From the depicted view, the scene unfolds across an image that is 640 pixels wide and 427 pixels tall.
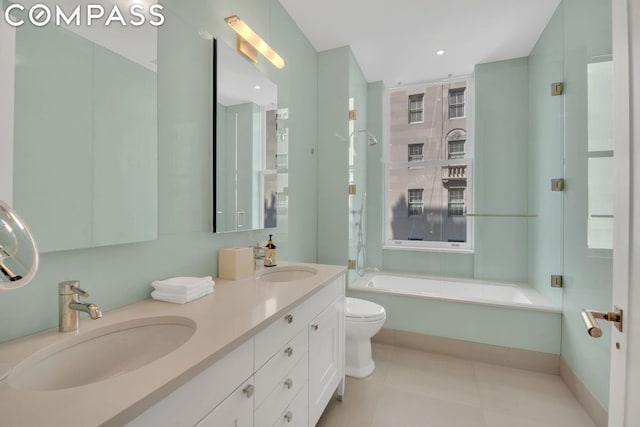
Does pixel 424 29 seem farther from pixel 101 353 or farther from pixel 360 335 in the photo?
pixel 101 353

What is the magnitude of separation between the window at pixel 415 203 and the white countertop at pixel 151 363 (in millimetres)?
2350

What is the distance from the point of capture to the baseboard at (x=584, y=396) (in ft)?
5.44

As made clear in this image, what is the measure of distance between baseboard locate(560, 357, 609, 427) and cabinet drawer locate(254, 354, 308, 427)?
5.78 feet

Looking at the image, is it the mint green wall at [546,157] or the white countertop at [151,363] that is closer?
the white countertop at [151,363]

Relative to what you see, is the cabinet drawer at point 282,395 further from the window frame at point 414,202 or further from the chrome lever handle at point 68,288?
the window frame at point 414,202

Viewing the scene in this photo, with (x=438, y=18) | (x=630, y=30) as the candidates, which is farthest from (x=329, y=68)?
(x=630, y=30)

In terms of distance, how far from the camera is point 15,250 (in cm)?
67

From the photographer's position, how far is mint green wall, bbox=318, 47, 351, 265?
2.72m

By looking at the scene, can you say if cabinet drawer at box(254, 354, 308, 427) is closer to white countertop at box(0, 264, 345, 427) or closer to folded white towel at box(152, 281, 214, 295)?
white countertop at box(0, 264, 345, 427)

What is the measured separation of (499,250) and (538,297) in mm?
625

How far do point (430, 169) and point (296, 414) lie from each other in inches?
113

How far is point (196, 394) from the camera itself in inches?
28.1

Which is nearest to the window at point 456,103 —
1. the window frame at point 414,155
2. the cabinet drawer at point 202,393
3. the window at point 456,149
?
the window at point 456,149

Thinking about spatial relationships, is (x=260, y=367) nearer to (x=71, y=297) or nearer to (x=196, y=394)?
(x=196, y=394)
